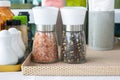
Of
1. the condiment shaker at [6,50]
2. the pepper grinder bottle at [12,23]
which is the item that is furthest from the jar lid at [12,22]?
the condiment shaker at [6,50]

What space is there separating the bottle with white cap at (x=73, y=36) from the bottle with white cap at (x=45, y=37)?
22mm

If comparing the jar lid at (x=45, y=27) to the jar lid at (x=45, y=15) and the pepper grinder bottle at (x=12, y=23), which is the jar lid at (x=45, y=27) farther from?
the pepper grinder bottle at (x=12, y=23)

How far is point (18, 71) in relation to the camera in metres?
0.52

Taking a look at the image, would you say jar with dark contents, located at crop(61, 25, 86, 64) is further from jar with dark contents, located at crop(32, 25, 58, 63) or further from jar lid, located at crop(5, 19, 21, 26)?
jar lid, located at crop(5, 19, 21, 26)

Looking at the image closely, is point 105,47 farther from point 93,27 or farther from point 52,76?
point 52,76

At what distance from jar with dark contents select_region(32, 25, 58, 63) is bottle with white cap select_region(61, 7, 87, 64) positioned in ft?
0.08

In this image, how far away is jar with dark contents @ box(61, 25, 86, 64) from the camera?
1.70 feet

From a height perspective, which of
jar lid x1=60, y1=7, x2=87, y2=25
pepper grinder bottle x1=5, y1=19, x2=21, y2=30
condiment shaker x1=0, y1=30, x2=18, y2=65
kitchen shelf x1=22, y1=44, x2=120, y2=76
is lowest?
kitchen shelf x1=22, y1=44, x2=120, y2=76

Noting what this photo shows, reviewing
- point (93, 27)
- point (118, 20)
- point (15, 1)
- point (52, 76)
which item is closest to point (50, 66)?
point (52, 76)

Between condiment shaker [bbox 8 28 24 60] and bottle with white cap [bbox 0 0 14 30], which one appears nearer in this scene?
condiment shaker [bbox 8 28 24 60]

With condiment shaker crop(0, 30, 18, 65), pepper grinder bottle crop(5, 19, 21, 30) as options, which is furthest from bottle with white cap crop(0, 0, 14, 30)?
condiment shaker crop(0, 30, 18, 65)

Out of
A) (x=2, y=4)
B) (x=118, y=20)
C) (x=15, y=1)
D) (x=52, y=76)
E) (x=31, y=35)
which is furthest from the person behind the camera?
(x=15, y=1)

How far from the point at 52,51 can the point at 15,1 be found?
759 mm

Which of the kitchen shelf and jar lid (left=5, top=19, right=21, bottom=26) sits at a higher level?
jar lid (left=5, top=19, right=21, bottom=26)
